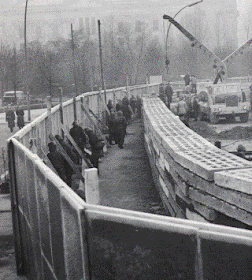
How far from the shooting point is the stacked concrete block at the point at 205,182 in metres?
5.82

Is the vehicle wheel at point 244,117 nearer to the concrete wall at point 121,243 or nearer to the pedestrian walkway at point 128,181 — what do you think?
the pedestrian walkway at point 128,181

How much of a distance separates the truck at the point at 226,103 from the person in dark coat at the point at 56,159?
64.2 feet

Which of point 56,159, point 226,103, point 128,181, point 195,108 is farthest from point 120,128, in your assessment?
point 195,108

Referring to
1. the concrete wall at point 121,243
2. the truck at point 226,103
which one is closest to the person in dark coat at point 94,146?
the concrete wall at point 121,243

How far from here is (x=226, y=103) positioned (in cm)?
3156

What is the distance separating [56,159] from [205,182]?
244 inches

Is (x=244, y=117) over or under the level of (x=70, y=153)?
under

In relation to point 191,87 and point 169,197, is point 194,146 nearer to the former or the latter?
point 169,197

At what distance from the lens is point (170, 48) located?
8556 centimetres

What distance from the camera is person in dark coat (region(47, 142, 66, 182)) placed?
40.7 ft

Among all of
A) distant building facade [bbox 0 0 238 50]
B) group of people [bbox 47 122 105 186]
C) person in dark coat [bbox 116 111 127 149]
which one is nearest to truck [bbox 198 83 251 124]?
person in dark coat [bbox 116 111 127 149]

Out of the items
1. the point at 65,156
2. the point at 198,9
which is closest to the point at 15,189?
the point at 65,156

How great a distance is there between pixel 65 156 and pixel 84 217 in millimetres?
9955

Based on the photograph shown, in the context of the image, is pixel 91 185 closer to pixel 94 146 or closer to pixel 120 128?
pixel 94 146
